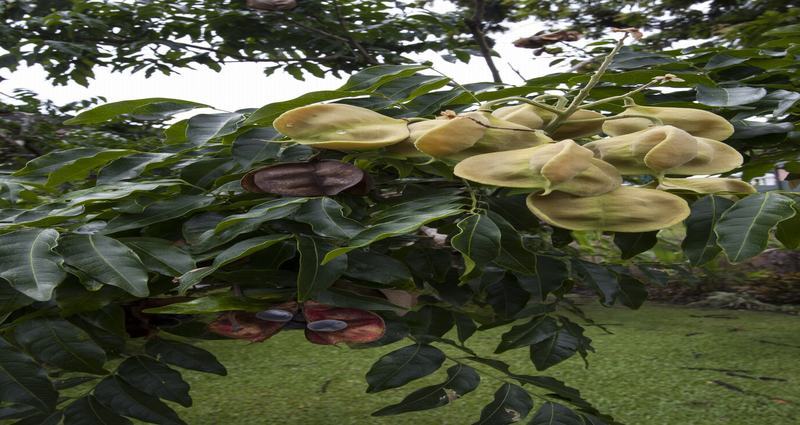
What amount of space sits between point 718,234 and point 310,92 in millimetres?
306

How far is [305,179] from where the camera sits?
547mm

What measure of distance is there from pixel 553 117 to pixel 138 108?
0.35m

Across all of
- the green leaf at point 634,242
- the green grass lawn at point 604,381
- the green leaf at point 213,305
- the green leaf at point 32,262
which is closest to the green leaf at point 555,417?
the green leaf at point 634,242

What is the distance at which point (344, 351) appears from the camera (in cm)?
298

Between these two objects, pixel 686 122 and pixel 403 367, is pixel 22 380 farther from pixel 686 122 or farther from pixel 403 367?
pixel 686 122

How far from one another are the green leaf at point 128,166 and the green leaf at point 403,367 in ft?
0.83

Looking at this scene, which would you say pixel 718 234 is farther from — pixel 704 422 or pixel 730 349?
pixel 730 349

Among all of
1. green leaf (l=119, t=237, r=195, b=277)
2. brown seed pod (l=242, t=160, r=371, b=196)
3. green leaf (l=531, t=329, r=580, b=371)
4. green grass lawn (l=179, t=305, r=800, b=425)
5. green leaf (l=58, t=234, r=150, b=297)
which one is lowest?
green grass lawn (l=179, t=305, r=800, b=425)

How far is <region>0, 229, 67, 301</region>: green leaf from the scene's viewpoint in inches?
18.5

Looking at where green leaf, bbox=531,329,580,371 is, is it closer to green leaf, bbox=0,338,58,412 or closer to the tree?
the tree

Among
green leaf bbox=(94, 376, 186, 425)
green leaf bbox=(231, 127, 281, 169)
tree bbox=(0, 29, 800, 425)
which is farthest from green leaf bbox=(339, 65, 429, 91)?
green leaf bbox=(94, 376, 186, 425)

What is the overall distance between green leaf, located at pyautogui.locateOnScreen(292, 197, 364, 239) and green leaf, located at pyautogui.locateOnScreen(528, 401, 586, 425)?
400mm

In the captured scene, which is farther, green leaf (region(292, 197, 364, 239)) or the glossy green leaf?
the glossy green leaf

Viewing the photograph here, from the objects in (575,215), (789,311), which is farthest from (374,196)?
(789,311)
